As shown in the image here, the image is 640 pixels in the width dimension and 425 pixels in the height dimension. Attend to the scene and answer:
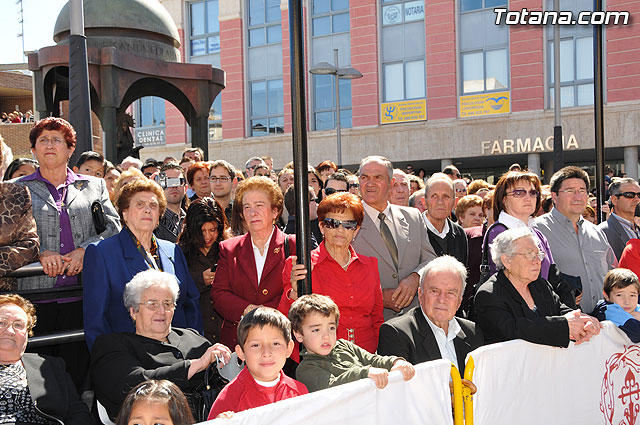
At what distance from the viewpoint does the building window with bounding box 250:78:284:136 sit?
95.0ft

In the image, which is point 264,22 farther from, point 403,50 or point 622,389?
point 622,389

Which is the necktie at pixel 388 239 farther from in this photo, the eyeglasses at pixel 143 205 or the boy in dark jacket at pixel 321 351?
the eyeglasses at pixel 143 205

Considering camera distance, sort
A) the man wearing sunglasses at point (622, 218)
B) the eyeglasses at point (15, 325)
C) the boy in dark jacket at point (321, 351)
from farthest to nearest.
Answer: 1. the man wearing sunglasses at point (622, 218)
2. the boy in dark jacket at point (321, 351)
3. the eyeglasses at point (15, 325)

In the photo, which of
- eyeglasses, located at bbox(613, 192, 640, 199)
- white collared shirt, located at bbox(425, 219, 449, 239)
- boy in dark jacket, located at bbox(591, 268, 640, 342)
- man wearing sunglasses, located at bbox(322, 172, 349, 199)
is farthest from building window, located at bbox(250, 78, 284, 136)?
boy in dark jacket, located at bbox(591, 268, 640, 342)

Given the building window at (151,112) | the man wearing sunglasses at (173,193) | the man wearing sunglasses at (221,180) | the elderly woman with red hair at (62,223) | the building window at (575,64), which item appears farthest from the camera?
the building window at (151,112)

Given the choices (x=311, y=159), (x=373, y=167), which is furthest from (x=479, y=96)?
(x=373, y=167)

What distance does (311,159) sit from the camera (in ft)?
89.5

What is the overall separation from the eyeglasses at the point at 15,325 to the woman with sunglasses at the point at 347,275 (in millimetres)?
1649

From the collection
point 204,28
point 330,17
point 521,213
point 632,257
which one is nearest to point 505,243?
point 521,213

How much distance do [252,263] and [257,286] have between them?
0.18 metres

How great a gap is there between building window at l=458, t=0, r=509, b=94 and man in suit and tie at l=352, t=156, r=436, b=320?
2089 cm

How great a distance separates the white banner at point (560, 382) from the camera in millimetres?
4168

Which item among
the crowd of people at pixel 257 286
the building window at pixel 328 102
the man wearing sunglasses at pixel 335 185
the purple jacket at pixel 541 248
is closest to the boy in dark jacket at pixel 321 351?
the crowd of people at pixel 257 286

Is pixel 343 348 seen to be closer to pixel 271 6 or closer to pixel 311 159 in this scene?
pixel 311 159
